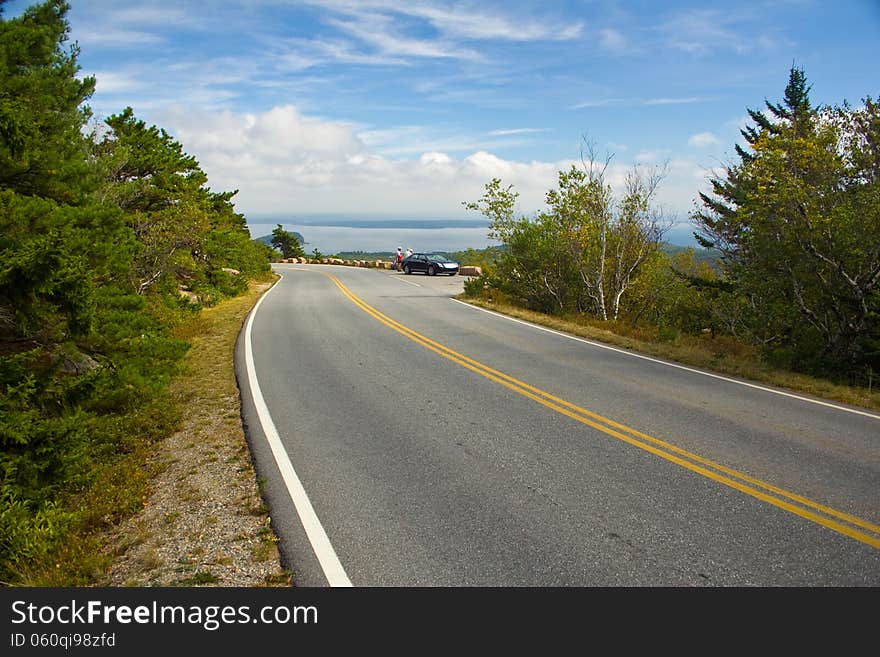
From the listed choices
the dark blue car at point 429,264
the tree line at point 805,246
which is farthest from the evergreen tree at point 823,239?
the dark blue car at point 429,264

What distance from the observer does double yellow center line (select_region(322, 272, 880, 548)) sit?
439 cm

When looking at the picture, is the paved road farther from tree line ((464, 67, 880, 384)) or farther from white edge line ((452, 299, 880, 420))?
tree line ((464, 67, 880, 384))

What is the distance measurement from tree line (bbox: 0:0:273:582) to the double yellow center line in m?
5.02

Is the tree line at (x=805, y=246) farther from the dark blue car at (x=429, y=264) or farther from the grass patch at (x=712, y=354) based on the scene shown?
the dark blue car at (x=429, y=264)

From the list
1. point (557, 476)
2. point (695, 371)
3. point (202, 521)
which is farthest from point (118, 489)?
point (695, 371)

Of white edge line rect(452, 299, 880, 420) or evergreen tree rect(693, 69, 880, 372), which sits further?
evergreen tree rect(693, 69, 880, 372)

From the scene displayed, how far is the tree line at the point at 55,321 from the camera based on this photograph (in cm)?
500

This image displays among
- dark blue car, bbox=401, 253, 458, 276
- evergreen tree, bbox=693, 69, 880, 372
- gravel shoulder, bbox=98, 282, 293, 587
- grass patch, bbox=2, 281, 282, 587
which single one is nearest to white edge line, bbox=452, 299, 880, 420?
evergreen tree, bbox=693, 69, 880, 372

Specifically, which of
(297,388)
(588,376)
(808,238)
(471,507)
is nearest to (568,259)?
(808,238)

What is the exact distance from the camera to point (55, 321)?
20.6ft

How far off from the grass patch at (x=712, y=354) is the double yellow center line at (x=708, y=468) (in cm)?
416

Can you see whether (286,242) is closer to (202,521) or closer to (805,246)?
(805,246)

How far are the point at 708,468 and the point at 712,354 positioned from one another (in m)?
7.35
